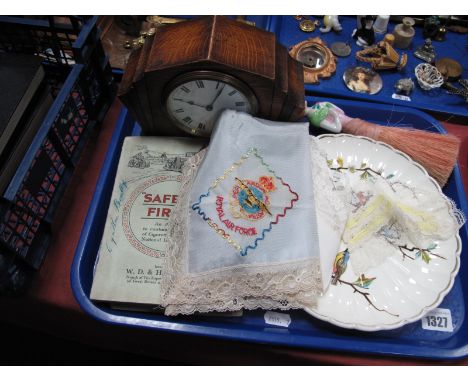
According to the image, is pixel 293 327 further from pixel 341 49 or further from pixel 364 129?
pixel 341 49

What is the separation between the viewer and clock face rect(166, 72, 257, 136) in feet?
2.38

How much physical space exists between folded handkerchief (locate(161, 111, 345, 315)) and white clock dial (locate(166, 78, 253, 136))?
0.03 m

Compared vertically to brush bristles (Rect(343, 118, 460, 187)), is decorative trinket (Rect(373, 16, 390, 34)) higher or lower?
higher

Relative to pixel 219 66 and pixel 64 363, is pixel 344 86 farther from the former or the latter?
pixel 64 363

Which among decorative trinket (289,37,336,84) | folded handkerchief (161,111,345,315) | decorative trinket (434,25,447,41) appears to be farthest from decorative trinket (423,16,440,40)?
folded handkerchief (161,111,345,315)

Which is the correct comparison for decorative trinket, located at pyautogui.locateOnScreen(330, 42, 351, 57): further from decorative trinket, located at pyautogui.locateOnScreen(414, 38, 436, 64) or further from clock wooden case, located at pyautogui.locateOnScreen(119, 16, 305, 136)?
clock wooden case, located at pyautogui.locateOnScreen(119, 16, 305, 136)

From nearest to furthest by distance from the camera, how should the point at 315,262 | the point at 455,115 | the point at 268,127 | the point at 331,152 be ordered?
the point at 315,262 → the point at 268,127 → the point at 331,152 → the point at 455,115

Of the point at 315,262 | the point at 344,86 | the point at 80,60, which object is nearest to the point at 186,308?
the point at 315,262

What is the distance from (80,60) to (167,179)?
0.33 m

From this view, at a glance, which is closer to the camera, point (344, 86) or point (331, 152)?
point (331, 152)

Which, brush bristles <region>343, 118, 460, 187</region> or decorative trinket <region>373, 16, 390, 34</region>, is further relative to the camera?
decorative trinket <region>373, 16, 390, 34</region>

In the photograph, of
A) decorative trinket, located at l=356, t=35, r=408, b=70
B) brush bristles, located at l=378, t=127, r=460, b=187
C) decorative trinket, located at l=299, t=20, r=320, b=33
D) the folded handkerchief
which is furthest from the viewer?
decorative trinket, located at l=299, t=20, r=320, b=33

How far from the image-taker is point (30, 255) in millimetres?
844

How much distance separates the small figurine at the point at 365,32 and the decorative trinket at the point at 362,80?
0.14 metres
